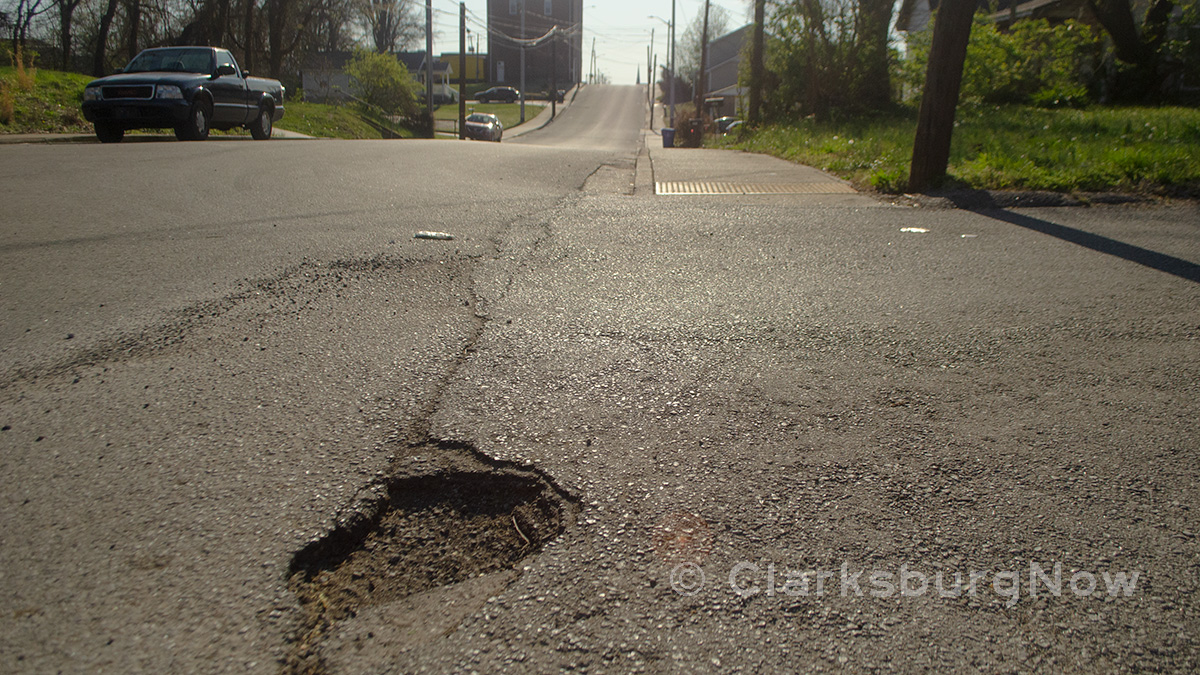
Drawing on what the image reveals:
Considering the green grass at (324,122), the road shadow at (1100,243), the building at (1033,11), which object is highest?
the building at (1033,11)

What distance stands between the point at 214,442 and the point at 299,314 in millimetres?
1357

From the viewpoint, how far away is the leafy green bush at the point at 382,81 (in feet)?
120

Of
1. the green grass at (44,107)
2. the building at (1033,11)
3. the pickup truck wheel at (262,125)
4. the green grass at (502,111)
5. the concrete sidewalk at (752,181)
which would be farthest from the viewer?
the green grass at (502,111)

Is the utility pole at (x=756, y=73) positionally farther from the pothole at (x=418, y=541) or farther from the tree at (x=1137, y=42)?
the pothole at (x=418, y=541)

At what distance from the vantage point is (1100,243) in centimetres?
510

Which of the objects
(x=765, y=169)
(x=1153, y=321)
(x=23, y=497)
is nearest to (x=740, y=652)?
(x=23, y=497)

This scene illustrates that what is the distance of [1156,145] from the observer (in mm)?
8641

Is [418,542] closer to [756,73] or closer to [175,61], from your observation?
[175,61]

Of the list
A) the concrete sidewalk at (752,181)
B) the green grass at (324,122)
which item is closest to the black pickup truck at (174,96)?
the green grass at (324,122)

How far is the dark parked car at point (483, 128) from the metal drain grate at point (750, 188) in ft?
87.9

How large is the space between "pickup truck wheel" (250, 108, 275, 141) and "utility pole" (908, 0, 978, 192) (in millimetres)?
13461

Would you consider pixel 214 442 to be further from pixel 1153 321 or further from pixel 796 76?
pixel 796 76

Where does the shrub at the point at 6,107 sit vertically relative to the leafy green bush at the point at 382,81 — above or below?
below

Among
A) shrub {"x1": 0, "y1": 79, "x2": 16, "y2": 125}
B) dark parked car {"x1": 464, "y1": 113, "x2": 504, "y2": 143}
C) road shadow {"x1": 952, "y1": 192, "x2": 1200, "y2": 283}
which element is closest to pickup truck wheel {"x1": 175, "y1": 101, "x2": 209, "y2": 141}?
shrub {"x1": 0, "y1": 79, "x2": 16, "y2": 125}
